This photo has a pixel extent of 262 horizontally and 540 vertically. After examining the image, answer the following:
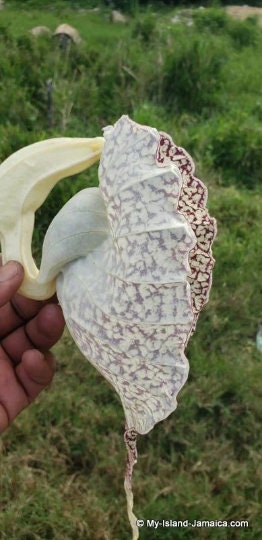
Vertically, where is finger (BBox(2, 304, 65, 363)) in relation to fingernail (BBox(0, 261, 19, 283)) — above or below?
below

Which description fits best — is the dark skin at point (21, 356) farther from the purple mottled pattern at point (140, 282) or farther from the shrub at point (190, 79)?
the shrub at point (190, 79)

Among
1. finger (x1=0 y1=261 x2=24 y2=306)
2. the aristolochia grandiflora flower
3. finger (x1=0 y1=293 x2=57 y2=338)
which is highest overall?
the aristolochia grandiflora flower

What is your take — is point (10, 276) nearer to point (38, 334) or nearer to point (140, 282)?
point (140, 282)

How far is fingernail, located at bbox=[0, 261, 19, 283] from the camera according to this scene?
94cm

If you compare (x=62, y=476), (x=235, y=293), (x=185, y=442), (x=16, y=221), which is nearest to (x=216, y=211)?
(x=235, y=293)

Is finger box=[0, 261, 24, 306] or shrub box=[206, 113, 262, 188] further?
shrub box=[206, 113, 262, 188]

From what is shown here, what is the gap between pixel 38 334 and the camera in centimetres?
128

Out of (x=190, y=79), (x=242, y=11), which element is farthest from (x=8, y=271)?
(x=242, y=11)

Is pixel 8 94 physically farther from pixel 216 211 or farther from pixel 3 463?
pixel 3 463

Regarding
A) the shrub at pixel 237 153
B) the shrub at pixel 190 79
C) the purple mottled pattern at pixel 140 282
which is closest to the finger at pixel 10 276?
the purple mottled pattern at pixel 140 282

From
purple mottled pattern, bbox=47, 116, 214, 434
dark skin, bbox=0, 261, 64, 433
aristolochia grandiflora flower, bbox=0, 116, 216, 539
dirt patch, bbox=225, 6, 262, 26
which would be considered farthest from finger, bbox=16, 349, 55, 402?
dirt patch, bbox=225, 6, 262, 26

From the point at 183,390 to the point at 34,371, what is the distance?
0.84 m

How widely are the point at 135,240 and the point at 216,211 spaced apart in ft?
6.77

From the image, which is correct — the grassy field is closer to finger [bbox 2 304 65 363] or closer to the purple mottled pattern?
finger [bbox 2 304 65 363]
